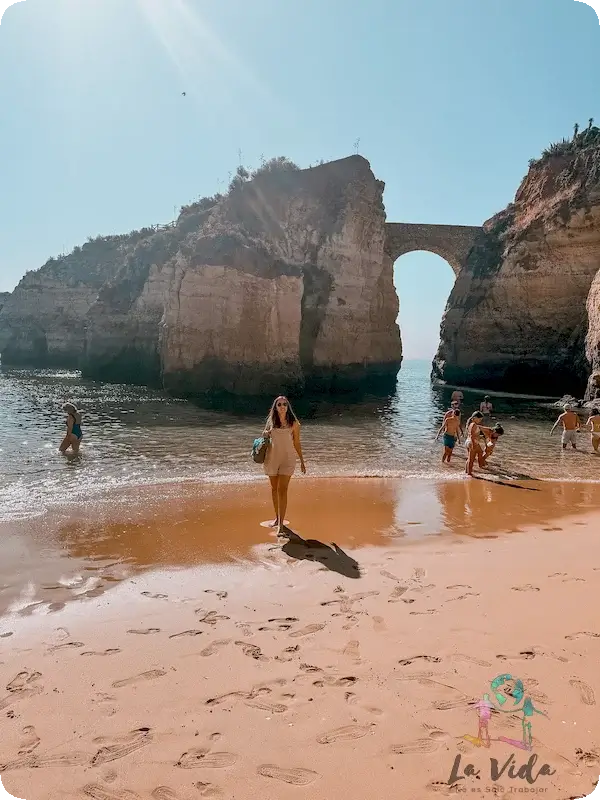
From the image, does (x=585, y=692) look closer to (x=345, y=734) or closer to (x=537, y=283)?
(x=345, y=734)

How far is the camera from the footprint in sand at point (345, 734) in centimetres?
240

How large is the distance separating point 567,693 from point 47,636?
3002 mm

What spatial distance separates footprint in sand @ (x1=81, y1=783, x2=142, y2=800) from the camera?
82.7 inches

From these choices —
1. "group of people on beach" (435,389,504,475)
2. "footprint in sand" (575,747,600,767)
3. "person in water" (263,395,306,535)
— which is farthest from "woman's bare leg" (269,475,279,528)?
"group of people on beach" (435,389,504,475)

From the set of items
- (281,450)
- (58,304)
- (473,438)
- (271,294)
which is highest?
(58,304)

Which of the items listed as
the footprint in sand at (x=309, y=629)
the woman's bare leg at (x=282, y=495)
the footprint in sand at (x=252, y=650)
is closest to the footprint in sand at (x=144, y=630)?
the footprint in sand at (x=252, y=650)

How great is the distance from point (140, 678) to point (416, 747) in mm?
1477

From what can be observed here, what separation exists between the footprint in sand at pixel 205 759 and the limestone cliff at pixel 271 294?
73.8 feet

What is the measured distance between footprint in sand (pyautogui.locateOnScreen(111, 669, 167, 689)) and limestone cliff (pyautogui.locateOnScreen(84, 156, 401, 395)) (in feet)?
71.5

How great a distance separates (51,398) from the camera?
75.6ft

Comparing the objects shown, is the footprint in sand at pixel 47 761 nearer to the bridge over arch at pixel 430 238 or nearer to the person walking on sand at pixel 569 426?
the person walking on sand at pixel 569 426

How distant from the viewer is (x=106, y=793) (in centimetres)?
212

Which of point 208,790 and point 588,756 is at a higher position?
point 588,756

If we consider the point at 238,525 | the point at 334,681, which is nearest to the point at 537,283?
the point at 238,525
